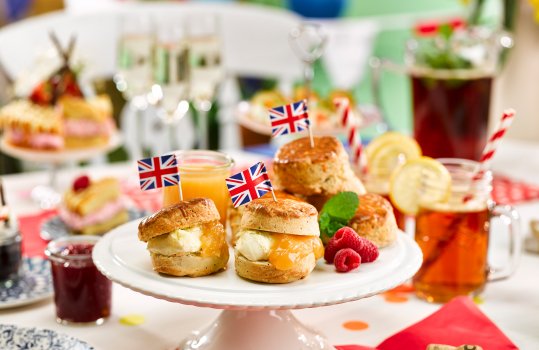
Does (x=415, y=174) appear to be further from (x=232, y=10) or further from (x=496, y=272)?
(x=232, y=10)

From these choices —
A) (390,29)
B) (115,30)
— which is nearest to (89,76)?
(115,30)

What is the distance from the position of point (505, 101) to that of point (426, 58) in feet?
2.69

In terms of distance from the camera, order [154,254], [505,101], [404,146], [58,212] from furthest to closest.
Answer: [505,101] → [58,212] → [404,146] → [154,254]

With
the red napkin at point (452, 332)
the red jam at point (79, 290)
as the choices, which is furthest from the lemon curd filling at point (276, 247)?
the red jam at point (79, 290)

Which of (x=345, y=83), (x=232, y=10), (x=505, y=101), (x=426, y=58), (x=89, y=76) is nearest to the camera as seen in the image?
(x=426, y=58)

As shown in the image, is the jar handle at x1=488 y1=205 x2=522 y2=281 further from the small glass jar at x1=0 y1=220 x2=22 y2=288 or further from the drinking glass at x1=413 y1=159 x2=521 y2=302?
the small glass jar at x1=0 y1=220 x2=22 y2=288

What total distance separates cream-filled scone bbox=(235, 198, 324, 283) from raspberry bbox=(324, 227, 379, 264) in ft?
0.17

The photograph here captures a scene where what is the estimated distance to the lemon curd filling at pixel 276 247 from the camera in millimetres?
1097

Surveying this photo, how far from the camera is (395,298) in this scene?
1516mm

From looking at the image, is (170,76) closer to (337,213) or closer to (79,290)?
(79,290)

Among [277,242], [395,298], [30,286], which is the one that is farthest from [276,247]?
[30,286]

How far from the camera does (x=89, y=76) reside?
323cm

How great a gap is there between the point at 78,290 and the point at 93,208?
478 mm

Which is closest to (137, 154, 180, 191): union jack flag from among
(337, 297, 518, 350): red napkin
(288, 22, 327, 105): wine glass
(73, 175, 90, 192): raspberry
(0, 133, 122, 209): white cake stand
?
(337, 297, 518, 350): red napkin
